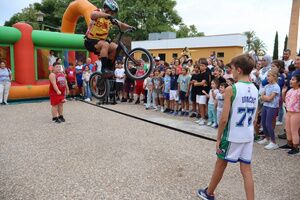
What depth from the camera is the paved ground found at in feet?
13.0

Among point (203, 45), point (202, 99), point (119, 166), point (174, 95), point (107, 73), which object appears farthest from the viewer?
point (203, 45)

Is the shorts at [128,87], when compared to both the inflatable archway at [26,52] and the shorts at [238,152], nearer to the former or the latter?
the inflatable archway at [26,52]

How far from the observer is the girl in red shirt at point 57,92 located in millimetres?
8477

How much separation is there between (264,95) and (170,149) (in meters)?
2.49

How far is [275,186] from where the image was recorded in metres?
4.24

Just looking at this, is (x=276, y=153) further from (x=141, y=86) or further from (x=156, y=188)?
(x=141, y=86)

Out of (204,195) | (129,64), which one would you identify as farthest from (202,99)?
(204,195)

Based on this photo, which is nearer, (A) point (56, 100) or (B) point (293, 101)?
(B) point (293, 101)

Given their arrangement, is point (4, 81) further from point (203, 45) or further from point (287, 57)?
point (203, 45)

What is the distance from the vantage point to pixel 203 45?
33.4 metres

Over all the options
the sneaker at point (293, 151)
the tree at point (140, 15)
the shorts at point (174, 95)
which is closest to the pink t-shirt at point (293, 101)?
the sneaker at point (293, 151)

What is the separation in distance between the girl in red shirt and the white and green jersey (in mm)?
6250

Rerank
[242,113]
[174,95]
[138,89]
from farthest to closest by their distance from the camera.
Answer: [138,89] → [174,95] → [242,113]

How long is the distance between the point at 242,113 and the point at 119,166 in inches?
97.6
